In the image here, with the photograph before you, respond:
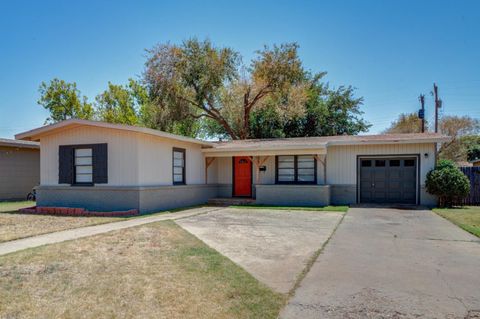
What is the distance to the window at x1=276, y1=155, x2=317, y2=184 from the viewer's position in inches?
613

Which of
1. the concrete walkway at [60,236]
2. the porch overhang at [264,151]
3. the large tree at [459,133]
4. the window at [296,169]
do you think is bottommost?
the concrete walkway at [60,236]

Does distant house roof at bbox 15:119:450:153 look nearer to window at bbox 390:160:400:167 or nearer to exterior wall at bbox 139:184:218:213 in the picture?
window at bbox 390:160:400:167

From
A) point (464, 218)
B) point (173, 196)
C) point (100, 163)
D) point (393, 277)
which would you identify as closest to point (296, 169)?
point (173, 196)

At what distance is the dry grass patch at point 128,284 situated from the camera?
3.66 meters

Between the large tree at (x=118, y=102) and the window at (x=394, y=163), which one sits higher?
the large tree at (x=118, y=102)

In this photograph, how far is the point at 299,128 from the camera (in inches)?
1144

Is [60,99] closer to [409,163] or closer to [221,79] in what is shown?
[221,79]

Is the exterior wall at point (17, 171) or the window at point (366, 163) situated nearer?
the window at point (366, 163)

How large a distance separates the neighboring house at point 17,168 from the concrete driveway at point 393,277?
16.0 metres

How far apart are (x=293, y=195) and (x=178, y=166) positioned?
486 cm

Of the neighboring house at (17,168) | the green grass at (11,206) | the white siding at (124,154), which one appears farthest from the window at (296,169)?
the neighboring house at (17,168)

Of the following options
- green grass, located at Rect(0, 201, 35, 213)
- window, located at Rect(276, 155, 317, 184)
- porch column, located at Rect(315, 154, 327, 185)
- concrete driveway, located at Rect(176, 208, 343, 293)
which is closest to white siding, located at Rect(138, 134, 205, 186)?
concrete driveway, located at Rect(176, 208, 343, 293)

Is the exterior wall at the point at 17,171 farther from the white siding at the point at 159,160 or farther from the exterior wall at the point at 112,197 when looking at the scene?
the white siding at the point at 159,160

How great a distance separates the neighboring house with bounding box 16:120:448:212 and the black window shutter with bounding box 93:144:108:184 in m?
0.03
